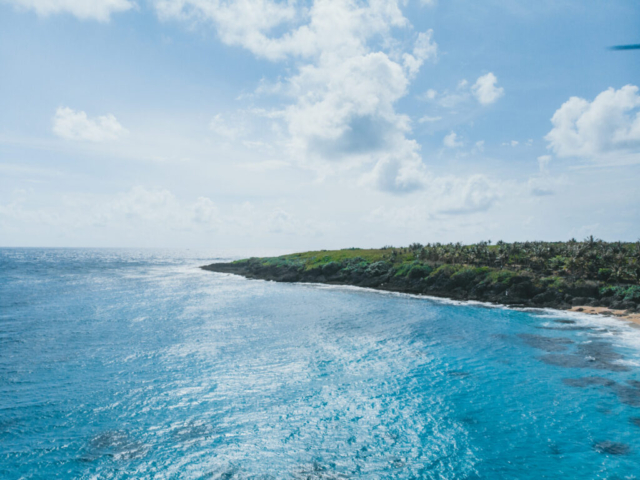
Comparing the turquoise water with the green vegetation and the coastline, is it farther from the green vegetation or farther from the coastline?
the green vegetation

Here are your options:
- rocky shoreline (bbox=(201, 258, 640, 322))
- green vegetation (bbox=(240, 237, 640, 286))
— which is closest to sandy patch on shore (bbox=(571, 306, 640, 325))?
rocky shoreline (bbox=(201, 258, 640, 322))

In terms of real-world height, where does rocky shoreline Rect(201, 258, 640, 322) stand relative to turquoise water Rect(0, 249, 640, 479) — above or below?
above

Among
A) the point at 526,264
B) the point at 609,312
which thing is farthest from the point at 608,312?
the point at 526,264

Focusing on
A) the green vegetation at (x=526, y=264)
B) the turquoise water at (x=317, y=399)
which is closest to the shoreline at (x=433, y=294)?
the green vegetation at (x=526, y=264)

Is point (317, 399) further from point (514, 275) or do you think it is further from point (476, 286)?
point (514, 275)

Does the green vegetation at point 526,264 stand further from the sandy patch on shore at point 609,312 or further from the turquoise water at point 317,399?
the turquoise water at point 317,399

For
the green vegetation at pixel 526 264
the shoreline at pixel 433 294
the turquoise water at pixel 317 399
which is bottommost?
the turquoise water at pixel 317 399

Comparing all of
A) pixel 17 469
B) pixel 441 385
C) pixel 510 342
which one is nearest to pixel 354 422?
pixel 441 385
